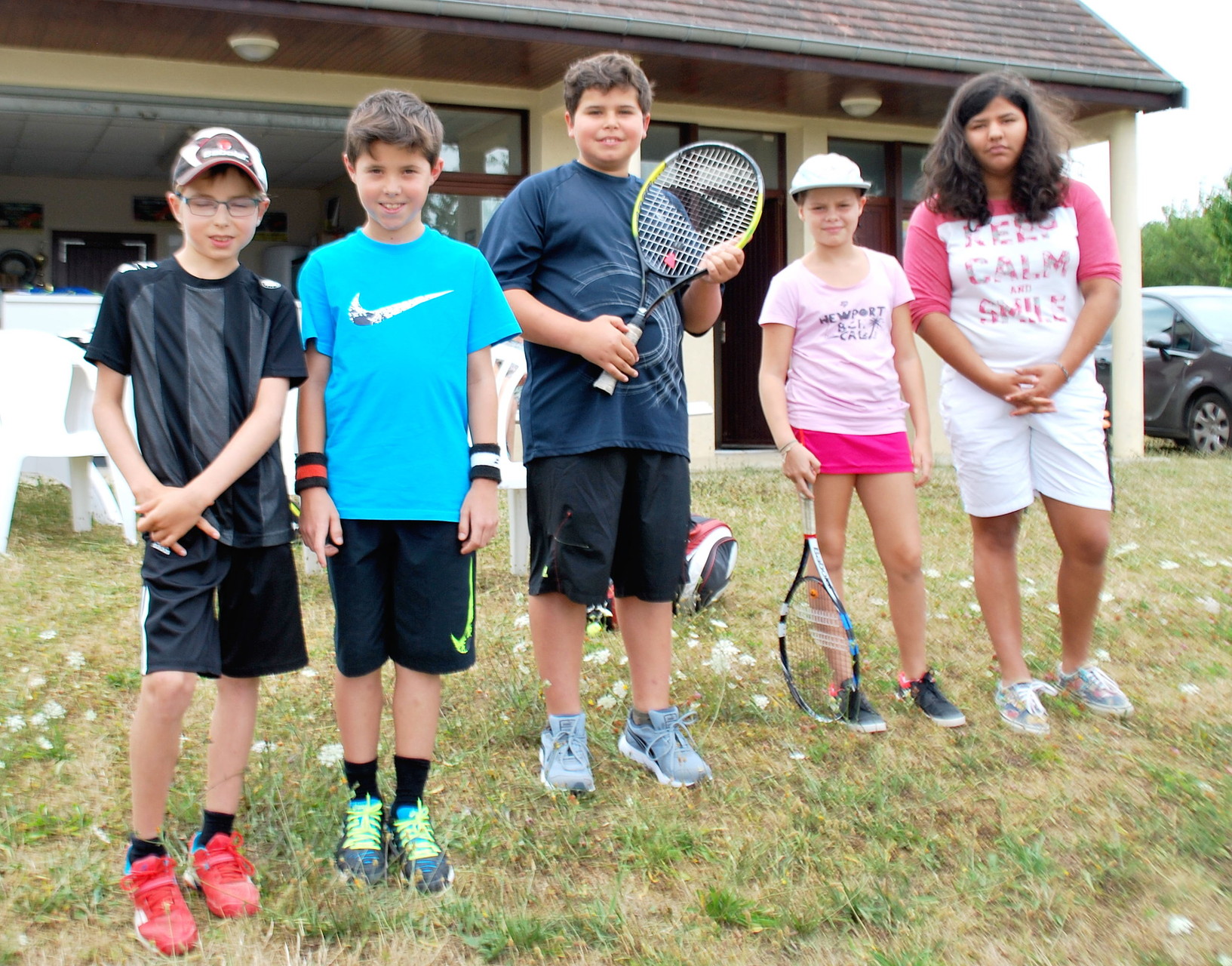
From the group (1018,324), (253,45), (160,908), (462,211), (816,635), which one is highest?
(253,45)

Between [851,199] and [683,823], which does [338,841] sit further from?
[851,199]

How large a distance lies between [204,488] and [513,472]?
3.05 meters

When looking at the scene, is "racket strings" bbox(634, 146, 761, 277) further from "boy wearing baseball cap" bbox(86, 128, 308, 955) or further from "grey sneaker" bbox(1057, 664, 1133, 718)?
"grey sneaker" bbox(1057, 664, 1133, 718)

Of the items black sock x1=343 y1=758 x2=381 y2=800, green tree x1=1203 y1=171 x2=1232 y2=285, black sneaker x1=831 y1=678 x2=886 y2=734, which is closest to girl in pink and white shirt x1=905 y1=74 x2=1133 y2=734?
black sneaker x1=831 y1=678 x2=886 y2=734

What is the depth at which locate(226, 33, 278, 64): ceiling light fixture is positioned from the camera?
8516 millimetres

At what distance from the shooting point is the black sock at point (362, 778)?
2.66m

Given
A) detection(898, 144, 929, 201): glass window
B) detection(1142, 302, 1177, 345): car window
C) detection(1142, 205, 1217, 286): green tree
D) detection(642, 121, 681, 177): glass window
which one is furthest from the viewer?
detection(1142, 205, 1217, 286): green tree

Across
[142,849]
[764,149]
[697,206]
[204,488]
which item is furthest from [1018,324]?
[764,149]

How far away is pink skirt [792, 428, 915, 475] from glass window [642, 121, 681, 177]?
7.77 meters

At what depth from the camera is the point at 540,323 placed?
302 centimetres

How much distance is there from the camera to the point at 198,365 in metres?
2.44

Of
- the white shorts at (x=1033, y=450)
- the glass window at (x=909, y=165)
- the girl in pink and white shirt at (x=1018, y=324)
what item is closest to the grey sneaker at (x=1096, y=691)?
the girl in pink and white shirt at (x=1018, y=324)

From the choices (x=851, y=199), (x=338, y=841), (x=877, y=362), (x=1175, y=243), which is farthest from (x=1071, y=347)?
(x=1175, y=243)

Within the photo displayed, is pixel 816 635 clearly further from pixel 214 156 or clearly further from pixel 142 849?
pixel 214 156
